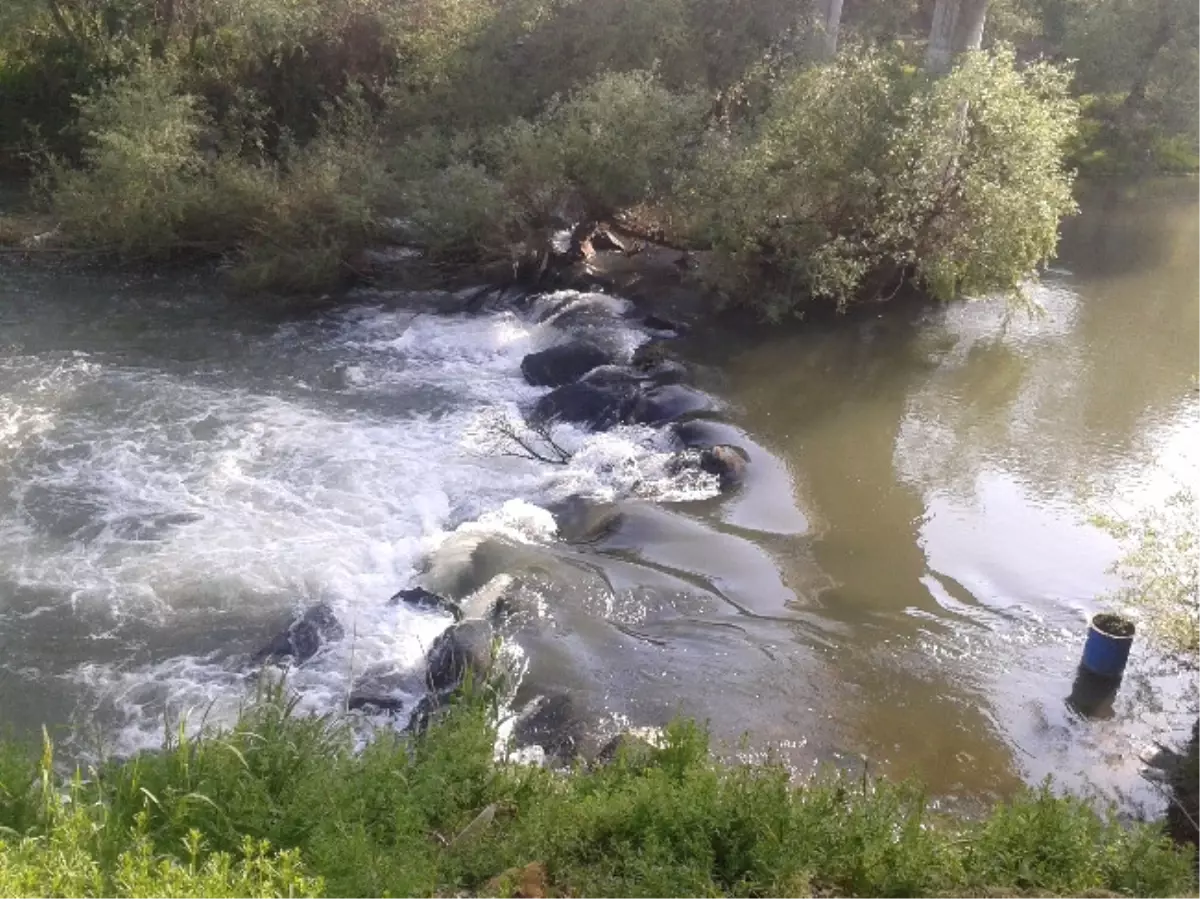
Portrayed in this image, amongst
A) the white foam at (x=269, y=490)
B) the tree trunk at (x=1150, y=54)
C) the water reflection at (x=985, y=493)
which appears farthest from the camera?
the tree trunk at (x=1150, y=54)

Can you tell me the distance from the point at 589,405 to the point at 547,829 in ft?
33.0

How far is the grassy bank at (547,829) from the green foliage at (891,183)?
39.8 ft

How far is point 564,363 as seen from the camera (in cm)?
1756

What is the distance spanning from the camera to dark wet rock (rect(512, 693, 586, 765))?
29.9 feet

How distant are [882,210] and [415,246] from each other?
28.9 ft

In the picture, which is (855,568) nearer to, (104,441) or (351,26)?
(104,441)

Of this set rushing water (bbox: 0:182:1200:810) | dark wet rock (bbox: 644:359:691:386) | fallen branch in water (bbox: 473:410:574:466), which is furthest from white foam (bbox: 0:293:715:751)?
dark wet rock (bbox: 644:359:691:386)

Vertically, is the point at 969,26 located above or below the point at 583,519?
above

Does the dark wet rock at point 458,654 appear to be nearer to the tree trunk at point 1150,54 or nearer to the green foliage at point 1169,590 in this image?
the green foliage at point 1169,590

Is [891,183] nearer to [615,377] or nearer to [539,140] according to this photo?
[615,377]

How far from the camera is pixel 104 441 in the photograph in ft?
48.0

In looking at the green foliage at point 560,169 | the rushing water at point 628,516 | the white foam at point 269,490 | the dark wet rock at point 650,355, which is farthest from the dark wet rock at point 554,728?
the green foliage at point 560,169

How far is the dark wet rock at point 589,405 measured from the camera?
15.8m

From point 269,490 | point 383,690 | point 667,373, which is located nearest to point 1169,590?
point 383,690
